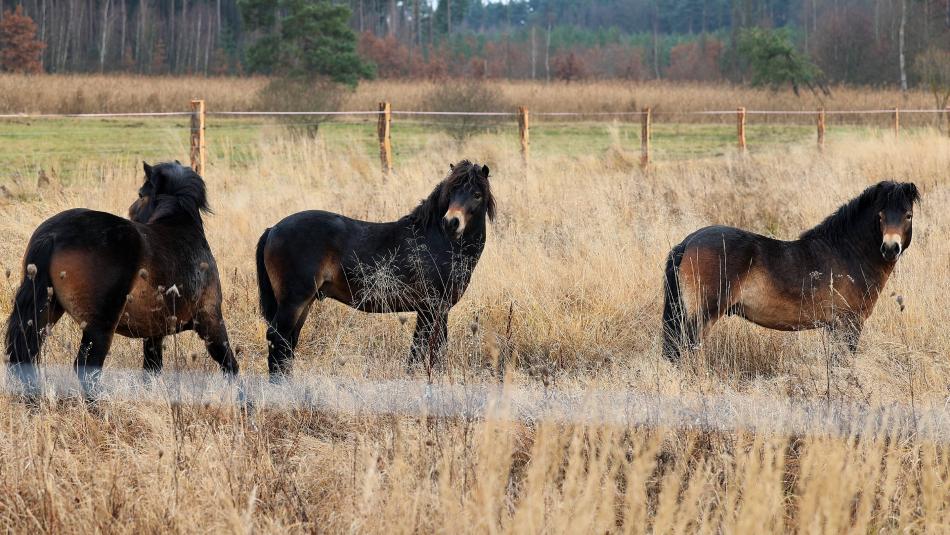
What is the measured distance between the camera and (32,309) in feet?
14.3

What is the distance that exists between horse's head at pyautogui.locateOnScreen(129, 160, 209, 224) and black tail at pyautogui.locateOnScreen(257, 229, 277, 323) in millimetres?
498

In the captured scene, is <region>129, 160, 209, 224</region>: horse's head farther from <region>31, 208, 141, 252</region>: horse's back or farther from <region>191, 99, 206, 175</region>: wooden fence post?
<region>191, 99, 206, 175</region>: wooden fence post

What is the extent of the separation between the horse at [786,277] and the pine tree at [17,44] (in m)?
45.1

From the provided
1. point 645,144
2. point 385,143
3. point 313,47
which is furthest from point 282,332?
point 313,47

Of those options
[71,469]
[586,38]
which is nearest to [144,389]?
[71,469]

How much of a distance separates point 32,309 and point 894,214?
471 cm

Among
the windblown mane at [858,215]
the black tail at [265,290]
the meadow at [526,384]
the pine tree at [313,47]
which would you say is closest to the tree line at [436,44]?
the pine tree at [313,47]

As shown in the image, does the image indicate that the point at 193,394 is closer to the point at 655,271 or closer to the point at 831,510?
the point at 831,510

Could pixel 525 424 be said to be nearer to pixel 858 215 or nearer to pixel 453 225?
pixel 453 225

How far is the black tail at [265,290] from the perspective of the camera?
5.91m

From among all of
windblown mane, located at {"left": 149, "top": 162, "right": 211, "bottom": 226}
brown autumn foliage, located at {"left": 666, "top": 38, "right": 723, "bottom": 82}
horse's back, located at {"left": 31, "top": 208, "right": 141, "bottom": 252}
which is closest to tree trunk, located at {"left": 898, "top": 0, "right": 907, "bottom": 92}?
brown autumn foliage, located at {"left": 666, "top": 38, "right": 723, "bottom": 82}

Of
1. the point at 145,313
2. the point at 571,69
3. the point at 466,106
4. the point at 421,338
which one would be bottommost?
the point at 421,338

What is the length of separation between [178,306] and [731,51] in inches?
2513

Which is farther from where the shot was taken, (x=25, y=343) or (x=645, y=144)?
(x=645, y=144)
